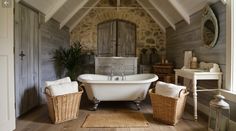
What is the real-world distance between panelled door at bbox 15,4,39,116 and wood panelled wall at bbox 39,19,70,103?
0.32 m

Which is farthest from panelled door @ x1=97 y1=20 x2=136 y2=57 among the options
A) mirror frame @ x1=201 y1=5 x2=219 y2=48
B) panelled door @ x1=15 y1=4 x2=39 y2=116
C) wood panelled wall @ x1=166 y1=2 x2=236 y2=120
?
mirror frame @ x1=201 y1=5 x2=219 y2=48

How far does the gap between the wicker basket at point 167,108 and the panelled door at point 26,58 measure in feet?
8.11

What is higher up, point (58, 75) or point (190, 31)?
point (190, 31)

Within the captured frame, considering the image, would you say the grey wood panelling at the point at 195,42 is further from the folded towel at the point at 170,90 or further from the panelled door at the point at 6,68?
the panelled door at the point at 6,68

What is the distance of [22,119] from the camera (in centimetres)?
386

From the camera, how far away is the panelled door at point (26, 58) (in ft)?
13.0

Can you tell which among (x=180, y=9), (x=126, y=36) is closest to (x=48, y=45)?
(x=126, y=36)

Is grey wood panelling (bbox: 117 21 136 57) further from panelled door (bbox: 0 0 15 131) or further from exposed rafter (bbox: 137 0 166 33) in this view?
panelled door (bbox: 0 0 15 131)

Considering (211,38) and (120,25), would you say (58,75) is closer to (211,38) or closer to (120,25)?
(120,25)

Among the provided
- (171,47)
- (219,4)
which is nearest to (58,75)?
(171,47)

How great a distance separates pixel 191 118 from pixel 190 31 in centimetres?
239

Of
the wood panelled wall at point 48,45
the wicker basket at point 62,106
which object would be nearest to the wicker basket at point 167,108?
the wicker basket at point 62,106

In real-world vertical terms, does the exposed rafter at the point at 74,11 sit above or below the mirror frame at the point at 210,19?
above

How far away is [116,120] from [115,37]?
4.87 metres
